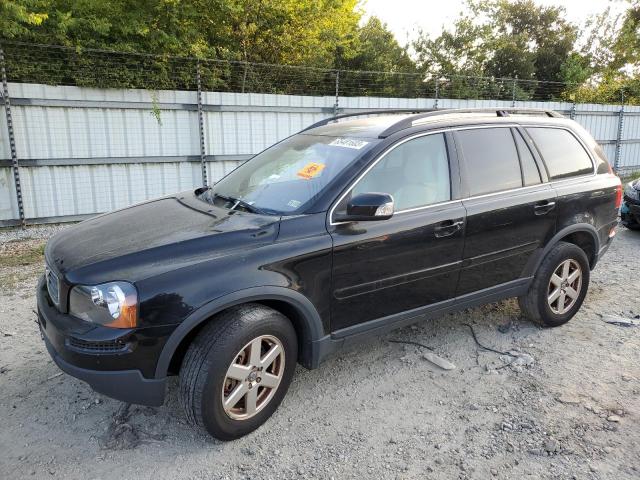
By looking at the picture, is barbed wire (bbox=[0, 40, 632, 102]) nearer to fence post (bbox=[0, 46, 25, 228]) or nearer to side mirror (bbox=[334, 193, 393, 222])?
fence post (bbox=[0, 46, 25, 228])

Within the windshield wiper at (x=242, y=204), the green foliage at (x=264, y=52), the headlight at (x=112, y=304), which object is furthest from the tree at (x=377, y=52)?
the headlight at (x=112, y=304)

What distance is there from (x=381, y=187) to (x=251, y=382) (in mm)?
1481

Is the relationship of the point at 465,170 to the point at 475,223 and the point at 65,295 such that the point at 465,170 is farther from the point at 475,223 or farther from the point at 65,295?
the point at 65,295

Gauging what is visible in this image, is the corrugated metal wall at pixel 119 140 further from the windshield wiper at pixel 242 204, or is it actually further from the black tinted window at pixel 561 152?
the black tinted window at pixel 561 152

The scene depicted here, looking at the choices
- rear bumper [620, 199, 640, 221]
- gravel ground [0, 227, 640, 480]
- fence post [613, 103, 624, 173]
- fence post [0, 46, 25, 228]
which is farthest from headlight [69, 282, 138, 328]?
fence post [613, 103, 624, 173]

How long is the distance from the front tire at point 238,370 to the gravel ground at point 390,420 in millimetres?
174

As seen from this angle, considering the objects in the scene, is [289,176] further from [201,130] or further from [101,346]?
[201,130]

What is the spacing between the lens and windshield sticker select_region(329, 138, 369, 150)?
352 centimetres

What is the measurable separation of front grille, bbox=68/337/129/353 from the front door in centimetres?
124

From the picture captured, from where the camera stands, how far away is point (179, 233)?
9.93 feet

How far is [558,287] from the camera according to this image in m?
4.39

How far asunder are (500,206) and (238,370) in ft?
7.45

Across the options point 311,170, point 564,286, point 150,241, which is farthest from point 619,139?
point 150,241

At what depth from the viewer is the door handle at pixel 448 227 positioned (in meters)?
3.55
